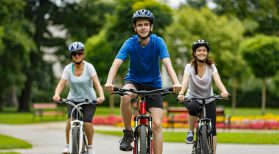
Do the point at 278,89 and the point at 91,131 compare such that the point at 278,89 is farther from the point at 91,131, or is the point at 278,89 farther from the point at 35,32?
the point at 91,131

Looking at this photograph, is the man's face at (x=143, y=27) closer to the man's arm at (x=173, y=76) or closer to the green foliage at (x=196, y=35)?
the man's arm at (x=173, y=76)

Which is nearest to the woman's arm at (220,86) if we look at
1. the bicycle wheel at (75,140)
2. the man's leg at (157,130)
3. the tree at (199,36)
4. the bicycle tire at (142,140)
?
the man's leg at (157,130)

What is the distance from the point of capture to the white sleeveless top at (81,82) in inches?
368

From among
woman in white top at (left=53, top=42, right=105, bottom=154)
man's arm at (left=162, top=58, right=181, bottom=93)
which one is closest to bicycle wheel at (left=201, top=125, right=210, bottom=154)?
man's arm at (left=162, top=58, right=181, bottom=93)

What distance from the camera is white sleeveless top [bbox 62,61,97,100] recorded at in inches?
368

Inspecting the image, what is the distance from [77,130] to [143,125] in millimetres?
1663

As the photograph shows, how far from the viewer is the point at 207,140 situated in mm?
8633

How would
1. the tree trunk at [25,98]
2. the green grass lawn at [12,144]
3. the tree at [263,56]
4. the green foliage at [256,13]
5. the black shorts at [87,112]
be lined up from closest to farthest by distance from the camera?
the black shorts at [87,112] < the green grass lawn at [12,144] < the tree at [263,56] < the tree trunk at [25,98] < the green foliage at [256,13]

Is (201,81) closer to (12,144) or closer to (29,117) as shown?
(12,144)

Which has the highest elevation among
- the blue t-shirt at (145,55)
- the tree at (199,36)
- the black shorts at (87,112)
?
the tree at (199,36)

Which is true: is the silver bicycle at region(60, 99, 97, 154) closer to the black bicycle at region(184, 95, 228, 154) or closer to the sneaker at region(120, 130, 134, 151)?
the sneaker at region(120, 130, 134, 151)

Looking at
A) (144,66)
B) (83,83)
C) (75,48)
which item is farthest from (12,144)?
(144,66)

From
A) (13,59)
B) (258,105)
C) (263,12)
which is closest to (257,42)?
(13,59)

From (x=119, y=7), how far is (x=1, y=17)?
383 inches
